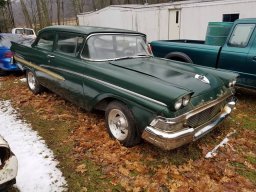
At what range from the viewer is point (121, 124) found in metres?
4.07

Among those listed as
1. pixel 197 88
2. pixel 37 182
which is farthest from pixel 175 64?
pixel 37 182

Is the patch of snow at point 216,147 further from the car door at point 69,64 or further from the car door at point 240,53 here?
the car door at point 69,64

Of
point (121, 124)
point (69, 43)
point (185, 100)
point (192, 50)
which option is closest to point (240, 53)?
point (192, 50)

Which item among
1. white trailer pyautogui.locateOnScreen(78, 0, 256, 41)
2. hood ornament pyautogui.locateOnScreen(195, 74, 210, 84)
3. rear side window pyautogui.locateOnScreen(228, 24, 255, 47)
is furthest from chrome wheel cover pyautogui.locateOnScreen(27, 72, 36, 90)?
white trailer pyautogui.locateOnScreen(78, 0, 256, 41)

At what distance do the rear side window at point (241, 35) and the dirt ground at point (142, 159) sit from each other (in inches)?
68.2

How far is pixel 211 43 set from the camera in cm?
682

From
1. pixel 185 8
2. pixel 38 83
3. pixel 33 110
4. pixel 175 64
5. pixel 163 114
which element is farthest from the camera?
pixel 185 8

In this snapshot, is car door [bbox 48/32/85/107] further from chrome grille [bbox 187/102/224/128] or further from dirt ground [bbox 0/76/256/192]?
chrome grille [bbox 187/102/224/128]

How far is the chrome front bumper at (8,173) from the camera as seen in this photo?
263 cm

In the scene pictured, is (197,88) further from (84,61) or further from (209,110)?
(84,61)

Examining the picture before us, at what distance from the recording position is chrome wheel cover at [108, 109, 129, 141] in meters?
4.03

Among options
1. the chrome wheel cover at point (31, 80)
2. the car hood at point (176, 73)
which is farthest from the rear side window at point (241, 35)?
the chrome wheel cover at point (31, 80)

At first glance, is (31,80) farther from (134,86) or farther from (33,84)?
(134,86)

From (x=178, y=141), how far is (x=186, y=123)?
28 cm
